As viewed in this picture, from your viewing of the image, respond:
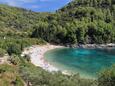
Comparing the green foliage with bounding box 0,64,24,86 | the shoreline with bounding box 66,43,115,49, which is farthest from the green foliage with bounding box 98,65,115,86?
the shoreline with bounding box 66,43,115,49

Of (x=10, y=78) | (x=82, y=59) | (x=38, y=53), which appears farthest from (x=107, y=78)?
(x=38, y=53)

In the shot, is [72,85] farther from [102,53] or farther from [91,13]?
[91,13]

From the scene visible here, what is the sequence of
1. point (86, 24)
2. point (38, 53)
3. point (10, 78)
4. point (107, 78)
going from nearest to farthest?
point (107, 78), point (10, 78), point (38, 53), point (86, 24)

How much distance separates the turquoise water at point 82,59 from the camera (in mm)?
84281

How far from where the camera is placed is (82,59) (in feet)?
346

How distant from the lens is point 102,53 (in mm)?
120875

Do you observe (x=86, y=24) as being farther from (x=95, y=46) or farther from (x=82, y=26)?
(x=95, y=46)

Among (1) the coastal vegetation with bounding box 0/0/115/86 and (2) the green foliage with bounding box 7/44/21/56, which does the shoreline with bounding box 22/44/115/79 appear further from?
(2) the green foliage with bounding box 7/44/21/56

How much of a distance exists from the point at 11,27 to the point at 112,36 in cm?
6441

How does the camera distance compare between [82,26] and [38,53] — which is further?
[82,26]

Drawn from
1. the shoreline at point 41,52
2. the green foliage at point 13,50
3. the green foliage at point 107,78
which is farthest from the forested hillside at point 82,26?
the green foliage at point 107,78

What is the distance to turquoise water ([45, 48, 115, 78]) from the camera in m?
84.3

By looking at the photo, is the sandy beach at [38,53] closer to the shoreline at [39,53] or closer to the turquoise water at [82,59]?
the shoreline at [39,53]

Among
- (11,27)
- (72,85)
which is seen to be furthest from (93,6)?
(72,85)
